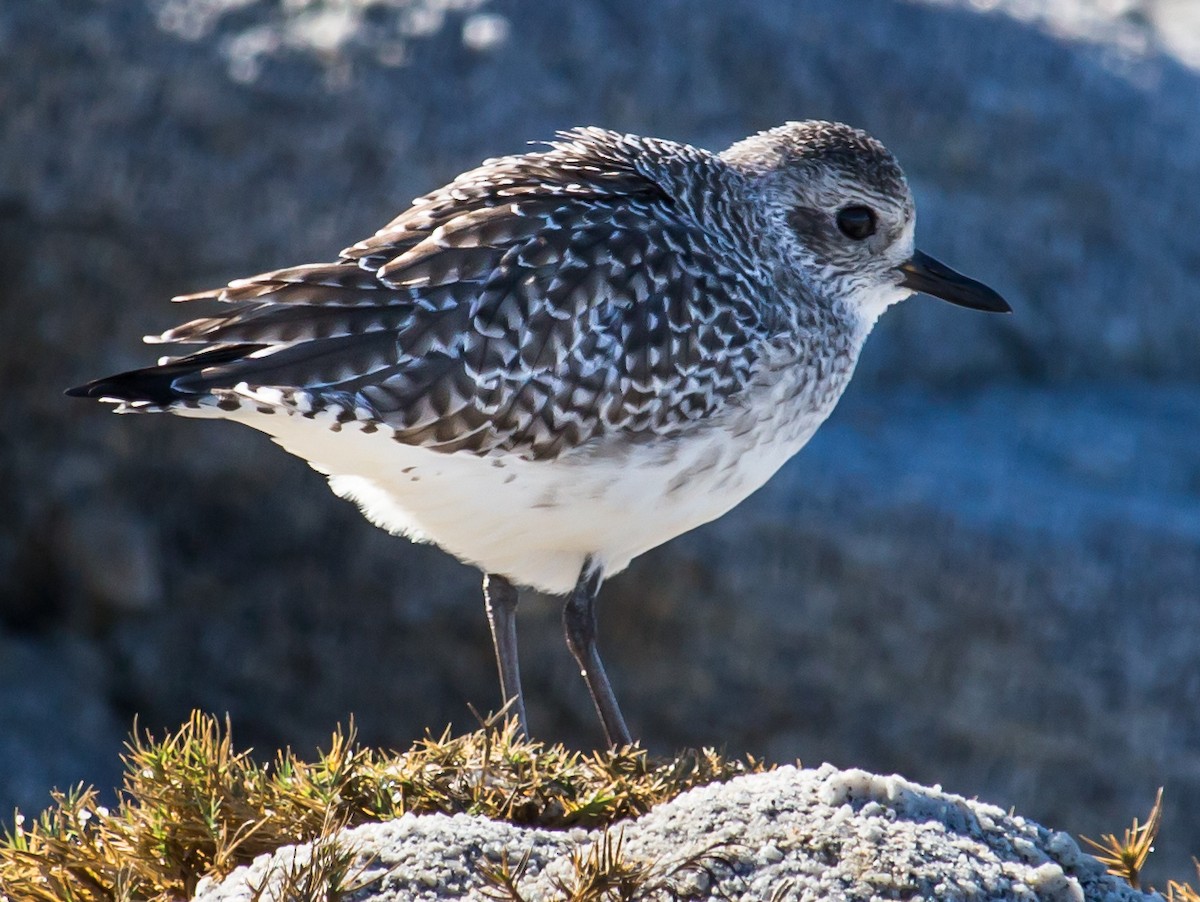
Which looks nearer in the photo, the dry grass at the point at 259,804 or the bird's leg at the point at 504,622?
the dry grass at the point at 259,804

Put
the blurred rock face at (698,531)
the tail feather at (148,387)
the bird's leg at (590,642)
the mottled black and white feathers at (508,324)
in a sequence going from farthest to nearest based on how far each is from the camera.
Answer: the blurred rock face at (698,531) < the bird's leg at (590,642) < the mottled black and white feathers at (508,324) < the tail feather at (148,387)

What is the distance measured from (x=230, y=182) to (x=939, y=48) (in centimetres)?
541

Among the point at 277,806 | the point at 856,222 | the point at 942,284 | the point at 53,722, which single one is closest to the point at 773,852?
the point at 277,806

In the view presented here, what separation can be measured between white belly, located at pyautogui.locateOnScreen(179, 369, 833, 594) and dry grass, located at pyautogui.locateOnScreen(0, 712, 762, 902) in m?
1.12

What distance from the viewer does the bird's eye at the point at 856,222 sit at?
7.53m

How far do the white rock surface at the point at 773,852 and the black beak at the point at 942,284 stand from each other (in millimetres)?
3350

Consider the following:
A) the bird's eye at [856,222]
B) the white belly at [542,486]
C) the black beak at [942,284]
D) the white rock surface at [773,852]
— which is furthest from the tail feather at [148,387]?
the black beak at [942,284]

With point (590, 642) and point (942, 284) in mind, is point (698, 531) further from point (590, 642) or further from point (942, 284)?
point (590, 642)

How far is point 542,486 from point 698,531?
454 centimetres

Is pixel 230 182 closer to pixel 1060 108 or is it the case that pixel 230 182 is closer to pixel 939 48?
pixel 939 48

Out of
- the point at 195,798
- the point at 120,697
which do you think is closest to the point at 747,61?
the point at 120,697

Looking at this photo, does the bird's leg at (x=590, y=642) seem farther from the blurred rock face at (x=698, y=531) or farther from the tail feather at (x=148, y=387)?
the blurred rock face at (x=698, y=531)

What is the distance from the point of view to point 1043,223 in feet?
40.1

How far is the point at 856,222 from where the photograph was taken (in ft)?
24.7
